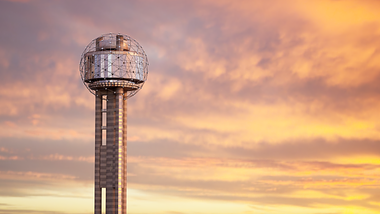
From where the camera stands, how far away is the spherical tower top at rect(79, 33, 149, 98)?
186m

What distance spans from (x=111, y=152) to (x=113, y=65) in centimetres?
2182

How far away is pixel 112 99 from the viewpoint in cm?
19000

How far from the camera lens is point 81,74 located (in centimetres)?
19075

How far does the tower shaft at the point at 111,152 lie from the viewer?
7343 inches

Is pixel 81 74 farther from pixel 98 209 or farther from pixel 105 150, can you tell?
pixel 98 209

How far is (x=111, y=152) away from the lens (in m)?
188

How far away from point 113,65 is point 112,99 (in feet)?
30.2

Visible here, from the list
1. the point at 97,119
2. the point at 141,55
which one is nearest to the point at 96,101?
the point at 97,119

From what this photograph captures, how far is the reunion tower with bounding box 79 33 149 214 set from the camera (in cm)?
18650

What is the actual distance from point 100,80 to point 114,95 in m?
5.54

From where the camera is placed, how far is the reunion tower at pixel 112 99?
612 feet

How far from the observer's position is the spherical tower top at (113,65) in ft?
611

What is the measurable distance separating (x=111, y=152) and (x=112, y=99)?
13494 mm

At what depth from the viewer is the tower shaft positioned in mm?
186500
